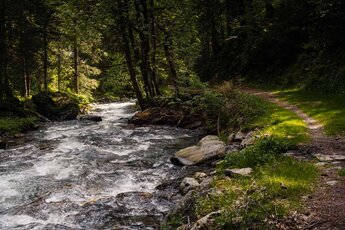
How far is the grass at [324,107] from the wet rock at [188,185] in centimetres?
465

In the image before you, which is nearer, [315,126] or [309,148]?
[309,148]

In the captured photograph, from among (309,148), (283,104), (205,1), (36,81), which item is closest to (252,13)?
(205,1)

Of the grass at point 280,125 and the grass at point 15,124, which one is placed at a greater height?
the grass at point 280,125

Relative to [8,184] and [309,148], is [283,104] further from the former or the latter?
[8,184]

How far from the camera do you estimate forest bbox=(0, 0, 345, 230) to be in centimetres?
862

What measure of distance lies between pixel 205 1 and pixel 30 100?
18879 millimetres

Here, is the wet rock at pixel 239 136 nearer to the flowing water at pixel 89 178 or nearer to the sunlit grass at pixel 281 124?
the sunlit grass at pixel 281 124

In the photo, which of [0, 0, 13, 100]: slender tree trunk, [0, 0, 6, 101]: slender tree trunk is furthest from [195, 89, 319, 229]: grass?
[0, 0, 13, 100]: slender tree trunk

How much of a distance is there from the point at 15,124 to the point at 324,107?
1592 centimetres

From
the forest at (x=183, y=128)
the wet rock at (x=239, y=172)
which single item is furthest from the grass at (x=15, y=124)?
the wet rock at (x=239, y=172)

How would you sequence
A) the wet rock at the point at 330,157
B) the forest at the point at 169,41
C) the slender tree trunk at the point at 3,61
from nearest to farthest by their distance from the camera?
the wet rock at the point at 330,157 → the forest at the point at 169,41 → the slender tree trunk at the point at 3,61

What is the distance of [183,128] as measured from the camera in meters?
22.9

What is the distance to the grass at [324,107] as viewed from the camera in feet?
44.4

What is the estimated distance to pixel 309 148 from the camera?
37.5ft
